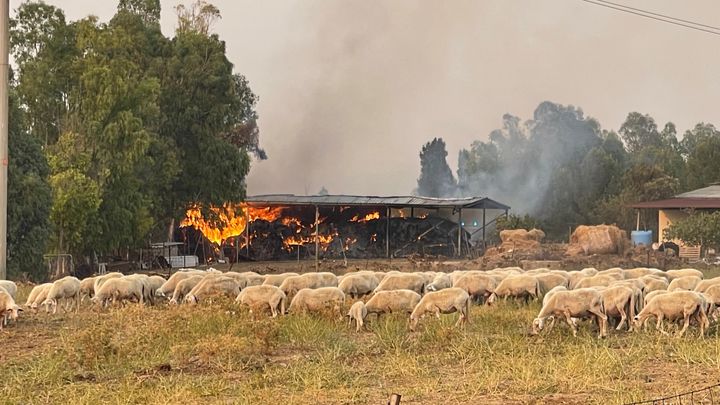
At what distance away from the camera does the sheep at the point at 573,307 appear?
14.0 metres

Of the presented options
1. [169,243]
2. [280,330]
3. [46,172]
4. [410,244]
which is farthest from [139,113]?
[280,330]

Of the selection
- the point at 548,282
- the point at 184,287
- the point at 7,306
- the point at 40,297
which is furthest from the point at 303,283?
the point at 7,306

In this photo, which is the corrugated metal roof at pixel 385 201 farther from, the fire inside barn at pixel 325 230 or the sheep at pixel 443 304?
the sheep at pixel 443 304

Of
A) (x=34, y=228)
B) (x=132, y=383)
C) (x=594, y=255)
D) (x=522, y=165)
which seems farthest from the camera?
(x=522, y=165)

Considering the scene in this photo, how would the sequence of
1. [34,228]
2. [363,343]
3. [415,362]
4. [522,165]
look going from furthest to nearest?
1. [522,165]
2. [34,228]
3. [363,343]
4. [415,362]

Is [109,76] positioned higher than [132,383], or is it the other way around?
[109,76]

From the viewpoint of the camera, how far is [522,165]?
8569cm

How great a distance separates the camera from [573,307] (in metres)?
14.0

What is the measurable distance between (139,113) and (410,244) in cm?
1670

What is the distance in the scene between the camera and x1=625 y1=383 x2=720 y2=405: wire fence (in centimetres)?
901

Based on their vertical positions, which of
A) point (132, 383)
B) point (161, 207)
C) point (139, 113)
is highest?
point (139, 113)

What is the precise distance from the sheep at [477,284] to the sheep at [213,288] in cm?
476

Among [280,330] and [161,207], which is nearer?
[280,330]

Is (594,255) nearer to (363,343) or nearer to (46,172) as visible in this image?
(46,172)
